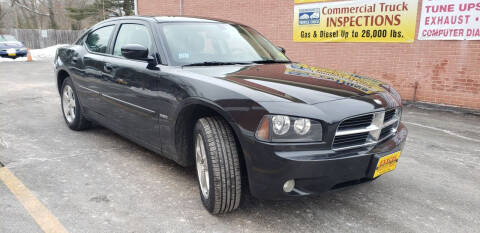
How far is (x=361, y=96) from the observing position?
109 inches

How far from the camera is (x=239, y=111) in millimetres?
2541

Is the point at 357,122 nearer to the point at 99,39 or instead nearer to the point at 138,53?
the point at 138,53

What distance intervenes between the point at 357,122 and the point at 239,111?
32.5 inches

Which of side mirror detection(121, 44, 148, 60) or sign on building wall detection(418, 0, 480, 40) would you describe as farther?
sign on building wall detection(418, 0, 480, 40)

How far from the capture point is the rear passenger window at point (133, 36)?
3721mm

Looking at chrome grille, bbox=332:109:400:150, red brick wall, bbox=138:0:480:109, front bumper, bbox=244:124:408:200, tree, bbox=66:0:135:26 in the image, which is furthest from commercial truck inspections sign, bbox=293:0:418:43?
tree, bbox=66:0:135:26

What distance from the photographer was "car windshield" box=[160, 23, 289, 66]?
3461mm

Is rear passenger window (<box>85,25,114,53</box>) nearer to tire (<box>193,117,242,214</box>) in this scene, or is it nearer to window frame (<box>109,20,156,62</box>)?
window frame (<box>109,20,156,62</box>)

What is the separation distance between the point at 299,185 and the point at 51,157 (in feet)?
9.72

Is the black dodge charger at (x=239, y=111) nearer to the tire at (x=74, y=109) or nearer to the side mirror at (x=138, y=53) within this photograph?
the side mirror at (x=138, y=53)

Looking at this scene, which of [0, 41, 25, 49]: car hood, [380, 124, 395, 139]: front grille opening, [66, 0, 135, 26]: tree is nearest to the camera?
[380, 124, 395, 139]: front grille opening

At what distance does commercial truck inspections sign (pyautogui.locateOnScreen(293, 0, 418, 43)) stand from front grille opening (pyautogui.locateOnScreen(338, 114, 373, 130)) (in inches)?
231

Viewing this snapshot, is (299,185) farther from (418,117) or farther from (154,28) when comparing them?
(418,117)

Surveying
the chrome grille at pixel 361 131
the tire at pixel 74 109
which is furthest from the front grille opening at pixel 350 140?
the tire at pixel 74 109
